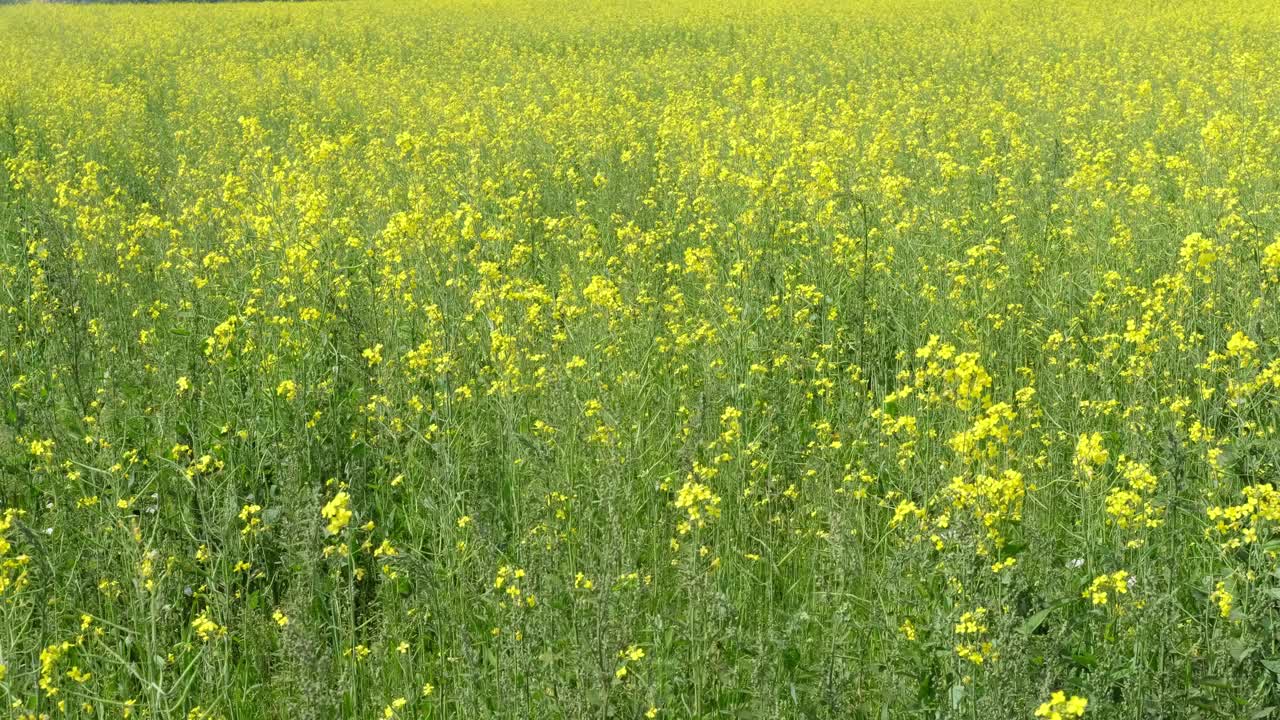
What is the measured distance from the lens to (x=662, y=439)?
3834mm

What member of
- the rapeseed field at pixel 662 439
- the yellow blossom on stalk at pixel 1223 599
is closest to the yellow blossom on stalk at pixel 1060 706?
the rapeseed field at pixel 662 439

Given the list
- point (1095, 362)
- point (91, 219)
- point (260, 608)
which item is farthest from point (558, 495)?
point (91, 219)

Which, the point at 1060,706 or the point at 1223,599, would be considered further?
the point at 1223,599

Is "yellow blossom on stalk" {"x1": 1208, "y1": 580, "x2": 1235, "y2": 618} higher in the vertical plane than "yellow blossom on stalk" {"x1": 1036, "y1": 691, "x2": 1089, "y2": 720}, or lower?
lower

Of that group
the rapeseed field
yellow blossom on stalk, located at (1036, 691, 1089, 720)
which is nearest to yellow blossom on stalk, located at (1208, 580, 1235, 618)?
the rapeseed field

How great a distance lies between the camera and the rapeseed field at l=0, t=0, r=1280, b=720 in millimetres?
2531

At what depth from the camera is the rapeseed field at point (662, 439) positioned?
2531mm

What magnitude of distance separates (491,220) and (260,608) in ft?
11.9

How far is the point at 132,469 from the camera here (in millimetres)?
3607

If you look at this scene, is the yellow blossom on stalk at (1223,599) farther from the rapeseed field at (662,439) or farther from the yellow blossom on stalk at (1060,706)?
the yellow blossom on stalk at (1060,706)

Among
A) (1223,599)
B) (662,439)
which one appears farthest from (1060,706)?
(662,439)

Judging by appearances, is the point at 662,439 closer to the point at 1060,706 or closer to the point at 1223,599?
the point at 1223,599

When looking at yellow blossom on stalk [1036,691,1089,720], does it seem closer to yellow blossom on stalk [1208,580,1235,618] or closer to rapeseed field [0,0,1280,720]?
rapeseed field [0,0,1280,720]

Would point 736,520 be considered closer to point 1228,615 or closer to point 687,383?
point 687,383
